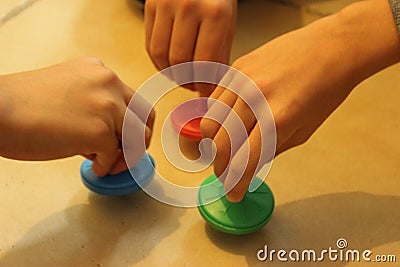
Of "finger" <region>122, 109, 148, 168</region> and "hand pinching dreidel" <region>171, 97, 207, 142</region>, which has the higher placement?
"finger" <region>122, 109, 148, 168</region>

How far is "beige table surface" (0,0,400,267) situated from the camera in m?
0.50

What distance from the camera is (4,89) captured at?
1.56ft

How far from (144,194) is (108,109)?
96 mm

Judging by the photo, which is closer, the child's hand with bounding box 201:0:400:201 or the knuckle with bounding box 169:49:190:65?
the child's hand with bounding box 201:0:400:201

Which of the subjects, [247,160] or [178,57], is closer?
[247,160]

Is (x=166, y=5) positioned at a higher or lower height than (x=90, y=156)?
higher

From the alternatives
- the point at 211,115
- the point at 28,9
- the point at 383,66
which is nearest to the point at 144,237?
the point at 211,115

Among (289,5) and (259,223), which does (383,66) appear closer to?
(259,223)

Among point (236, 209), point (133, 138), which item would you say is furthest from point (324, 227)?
point (133, 138)

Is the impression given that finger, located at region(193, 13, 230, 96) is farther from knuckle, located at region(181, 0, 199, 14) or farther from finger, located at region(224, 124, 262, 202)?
finger, located at region(224, 124, 262, 202)

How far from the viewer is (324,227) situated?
521 mm

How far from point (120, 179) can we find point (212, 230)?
96 mm

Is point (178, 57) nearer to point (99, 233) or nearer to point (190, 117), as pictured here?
point (190, 117)

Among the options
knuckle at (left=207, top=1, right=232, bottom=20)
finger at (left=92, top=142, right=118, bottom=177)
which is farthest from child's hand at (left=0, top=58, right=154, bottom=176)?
knuckle at (left=207, top=1, right=232, bottom=20)
